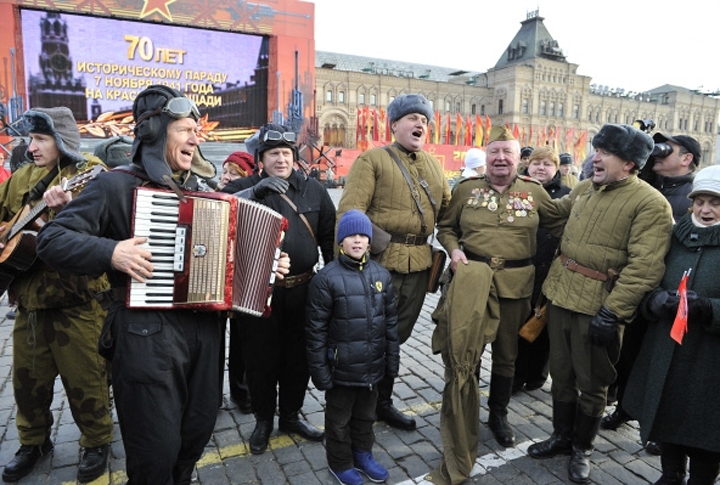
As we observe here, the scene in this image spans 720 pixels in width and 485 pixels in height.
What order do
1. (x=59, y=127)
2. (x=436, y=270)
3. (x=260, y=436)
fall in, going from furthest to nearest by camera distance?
(x=436, y=270), (x=260, y=436), (x=59, y=127)

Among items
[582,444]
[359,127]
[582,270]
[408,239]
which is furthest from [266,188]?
[359,127]

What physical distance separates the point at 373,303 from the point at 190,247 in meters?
1.27

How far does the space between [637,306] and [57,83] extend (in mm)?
31895

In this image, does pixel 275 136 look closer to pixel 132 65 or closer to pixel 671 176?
pixel 671 176

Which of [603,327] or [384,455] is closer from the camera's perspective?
[603,327]

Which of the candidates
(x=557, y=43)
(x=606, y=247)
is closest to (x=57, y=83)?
(x=606, y=247)

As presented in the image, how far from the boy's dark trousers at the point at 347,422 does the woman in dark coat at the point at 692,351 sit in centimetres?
165

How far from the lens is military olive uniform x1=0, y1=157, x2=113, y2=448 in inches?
115

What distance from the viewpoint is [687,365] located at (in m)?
2.69

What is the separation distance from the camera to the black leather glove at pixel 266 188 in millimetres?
3004

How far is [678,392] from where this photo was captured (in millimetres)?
2707

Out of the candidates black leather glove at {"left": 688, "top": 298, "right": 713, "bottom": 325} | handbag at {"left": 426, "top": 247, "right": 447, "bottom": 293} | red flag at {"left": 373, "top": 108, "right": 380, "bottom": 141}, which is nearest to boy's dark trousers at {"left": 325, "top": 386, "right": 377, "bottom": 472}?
handbag at {"left": 426, "top": 247, "right": 447, "bottom": 293}

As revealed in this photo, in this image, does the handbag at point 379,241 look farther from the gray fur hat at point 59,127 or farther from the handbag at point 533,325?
the gray fur hat at point 59,127

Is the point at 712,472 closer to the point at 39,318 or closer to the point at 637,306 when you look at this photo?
the point at 637,306
